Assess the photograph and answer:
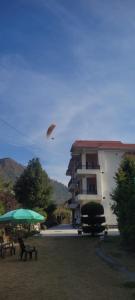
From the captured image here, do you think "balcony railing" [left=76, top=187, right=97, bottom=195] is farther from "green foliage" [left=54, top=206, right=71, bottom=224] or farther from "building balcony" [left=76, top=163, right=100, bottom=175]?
"green foliage" [left=54, top=206, right=71, bottom=224]

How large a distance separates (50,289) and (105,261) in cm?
595

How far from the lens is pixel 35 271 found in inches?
524

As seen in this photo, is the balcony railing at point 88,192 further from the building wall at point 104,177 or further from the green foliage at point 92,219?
the green foliage at point 92,219

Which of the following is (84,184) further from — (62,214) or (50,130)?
(50,130)

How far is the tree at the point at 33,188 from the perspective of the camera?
164 feet

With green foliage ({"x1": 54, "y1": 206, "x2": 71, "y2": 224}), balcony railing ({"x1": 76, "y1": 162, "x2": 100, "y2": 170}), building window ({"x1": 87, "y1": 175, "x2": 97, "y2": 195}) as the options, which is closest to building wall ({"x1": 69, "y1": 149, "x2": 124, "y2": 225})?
balcony railing ({"x1": 76, "y1": 162, "x2": 100, "y2": 170})

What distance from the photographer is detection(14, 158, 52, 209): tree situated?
49.8 meters

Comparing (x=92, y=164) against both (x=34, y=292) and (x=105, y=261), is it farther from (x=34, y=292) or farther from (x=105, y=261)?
(x=34, y=292)

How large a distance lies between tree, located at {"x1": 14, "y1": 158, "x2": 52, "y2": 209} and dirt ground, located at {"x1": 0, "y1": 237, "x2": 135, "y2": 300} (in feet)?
104

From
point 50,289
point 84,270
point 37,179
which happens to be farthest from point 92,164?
point 50,289

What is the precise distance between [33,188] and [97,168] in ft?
33.2

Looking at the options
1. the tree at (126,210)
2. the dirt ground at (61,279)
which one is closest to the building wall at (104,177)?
the tree at (126,210)

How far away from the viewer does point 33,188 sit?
1998 inches

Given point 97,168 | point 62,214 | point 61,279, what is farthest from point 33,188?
point 61,279
